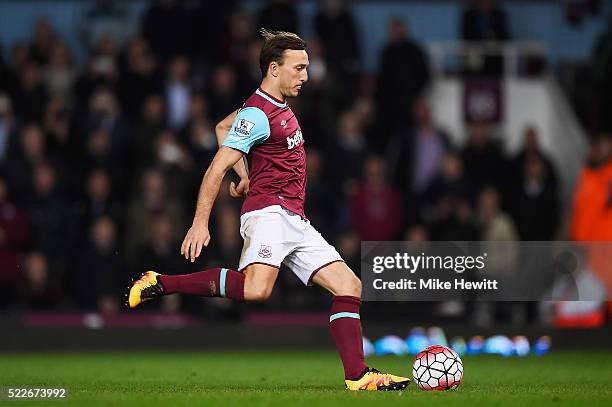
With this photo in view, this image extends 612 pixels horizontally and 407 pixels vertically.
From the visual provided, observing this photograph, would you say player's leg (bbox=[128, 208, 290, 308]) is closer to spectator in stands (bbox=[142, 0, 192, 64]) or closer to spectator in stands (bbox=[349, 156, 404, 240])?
spectator in stands (bbox=[349, 156, 404, 240])

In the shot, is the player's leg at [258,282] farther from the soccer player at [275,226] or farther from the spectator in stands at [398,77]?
the spectator in stands at [398,77]

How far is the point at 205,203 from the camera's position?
352 inches

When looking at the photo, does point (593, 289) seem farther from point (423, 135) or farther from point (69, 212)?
point (69, 212)

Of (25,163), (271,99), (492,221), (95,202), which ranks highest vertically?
(271,99)

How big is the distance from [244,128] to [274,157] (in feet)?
1.16

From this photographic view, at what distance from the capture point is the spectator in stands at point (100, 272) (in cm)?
1600

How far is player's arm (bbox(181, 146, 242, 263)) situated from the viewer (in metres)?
8.82

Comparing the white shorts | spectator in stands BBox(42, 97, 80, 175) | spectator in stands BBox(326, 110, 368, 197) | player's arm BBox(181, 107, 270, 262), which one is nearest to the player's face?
player's arm BBox(181, 107, 270, 262)

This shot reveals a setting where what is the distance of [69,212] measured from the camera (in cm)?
1642

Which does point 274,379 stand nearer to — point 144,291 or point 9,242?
point 144,291

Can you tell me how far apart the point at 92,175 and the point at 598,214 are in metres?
5.99

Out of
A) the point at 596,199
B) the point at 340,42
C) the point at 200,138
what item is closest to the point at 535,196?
the point at 596,199

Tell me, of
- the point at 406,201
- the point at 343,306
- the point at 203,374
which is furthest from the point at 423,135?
the point at 343,306

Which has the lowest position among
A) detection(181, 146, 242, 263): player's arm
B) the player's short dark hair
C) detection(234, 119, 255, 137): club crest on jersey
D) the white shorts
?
the white shorts
